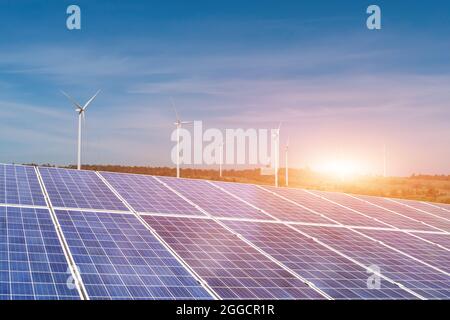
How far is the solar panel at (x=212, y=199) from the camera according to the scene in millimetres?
29000

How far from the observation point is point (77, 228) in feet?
75.1

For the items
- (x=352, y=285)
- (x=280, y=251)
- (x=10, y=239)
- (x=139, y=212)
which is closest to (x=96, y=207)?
(x=139, y=212)

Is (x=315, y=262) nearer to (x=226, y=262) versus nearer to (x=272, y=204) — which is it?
(x=226, y=262)

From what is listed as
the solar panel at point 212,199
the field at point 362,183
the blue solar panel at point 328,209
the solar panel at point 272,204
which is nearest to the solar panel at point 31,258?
the solar panel at point 212,199

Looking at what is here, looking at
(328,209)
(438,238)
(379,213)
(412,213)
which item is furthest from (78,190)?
(412,213)

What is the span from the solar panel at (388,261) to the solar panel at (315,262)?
2.87ft

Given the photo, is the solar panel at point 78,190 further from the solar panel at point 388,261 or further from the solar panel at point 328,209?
the solar panel at point 328,209

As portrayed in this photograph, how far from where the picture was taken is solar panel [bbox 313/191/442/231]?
3319 centimetres

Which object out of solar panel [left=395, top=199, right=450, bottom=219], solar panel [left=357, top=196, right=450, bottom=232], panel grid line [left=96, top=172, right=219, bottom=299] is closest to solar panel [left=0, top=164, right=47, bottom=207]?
panel grid line [left=96, top=172, right=219, bottom=299]

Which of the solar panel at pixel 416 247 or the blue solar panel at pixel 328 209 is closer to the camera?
the solar panel at pixel 416 247

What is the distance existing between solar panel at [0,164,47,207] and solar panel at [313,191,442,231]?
18.7 meters

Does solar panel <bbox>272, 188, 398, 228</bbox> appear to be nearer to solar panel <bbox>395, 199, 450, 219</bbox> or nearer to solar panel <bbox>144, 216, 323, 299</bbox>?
solar panel <bbox>395, 199, 450, 219</bbox>

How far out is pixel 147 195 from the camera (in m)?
29.7
